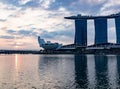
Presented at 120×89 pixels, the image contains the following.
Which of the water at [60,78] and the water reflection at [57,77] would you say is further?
the water reflection at [57,77]

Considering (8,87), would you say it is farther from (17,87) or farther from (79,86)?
(79,86)

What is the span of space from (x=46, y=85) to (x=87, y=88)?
24.8 feet

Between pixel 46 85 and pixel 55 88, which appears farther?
pixel 46 85

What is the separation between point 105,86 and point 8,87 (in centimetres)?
1612

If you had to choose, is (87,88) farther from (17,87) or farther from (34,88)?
(17,87)

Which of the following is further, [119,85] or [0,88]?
[119,85]

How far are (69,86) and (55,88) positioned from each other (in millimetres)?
3150

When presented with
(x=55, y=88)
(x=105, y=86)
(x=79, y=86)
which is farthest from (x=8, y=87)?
(x=105, y=86)

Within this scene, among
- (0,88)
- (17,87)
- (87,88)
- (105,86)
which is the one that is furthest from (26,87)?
(105,86)

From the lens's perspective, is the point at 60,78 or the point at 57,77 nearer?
the point at 60,78

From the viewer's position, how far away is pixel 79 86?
46719mm

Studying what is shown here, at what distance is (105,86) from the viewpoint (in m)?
46.3

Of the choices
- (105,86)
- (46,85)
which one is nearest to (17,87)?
(46,85)

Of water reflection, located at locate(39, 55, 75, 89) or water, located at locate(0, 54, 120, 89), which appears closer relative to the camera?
water, located at locate(0, 54, 120, 89)
